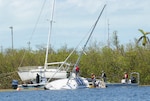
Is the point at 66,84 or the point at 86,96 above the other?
the point at 66,84

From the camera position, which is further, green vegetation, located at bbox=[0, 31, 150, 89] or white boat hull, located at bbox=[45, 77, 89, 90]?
green vegetation, located at bbox=[0, 31, 150, 89]

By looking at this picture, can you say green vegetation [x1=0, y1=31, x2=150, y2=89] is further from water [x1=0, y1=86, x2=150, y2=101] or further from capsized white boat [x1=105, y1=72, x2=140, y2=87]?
water [x1=0, y1=86, x2=150, y2=101]

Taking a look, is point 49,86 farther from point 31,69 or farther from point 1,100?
point 1,100

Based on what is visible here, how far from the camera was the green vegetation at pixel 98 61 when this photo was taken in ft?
279

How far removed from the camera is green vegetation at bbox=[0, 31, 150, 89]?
8500 cm

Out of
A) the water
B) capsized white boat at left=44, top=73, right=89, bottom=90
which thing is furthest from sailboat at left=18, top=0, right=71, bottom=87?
the water

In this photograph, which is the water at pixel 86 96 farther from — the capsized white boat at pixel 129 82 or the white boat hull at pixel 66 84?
the capsized white boat at pixel 129 82

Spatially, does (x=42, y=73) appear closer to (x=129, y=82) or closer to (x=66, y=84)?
(x=66, y=84)

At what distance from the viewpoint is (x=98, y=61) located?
287 feet

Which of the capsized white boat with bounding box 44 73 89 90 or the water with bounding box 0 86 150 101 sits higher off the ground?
the capsized white boat with bounding box 44 73 89 90

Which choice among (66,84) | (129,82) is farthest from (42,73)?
(129,82)

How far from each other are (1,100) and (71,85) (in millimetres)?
19998

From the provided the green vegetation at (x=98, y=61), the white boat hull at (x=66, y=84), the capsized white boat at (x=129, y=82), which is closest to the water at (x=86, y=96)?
the white boat hull at (x=66, y=84)

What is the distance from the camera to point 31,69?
251 ft
